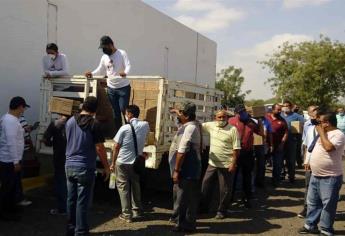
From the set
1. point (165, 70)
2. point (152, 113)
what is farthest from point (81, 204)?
point (165, 70)

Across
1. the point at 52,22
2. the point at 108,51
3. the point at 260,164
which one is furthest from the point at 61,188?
the point at 260,164

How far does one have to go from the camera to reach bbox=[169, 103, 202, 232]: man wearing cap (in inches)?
242

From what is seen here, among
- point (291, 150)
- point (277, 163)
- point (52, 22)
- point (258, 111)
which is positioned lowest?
point (277, 163)

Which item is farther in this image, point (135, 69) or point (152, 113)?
point (135, 69)

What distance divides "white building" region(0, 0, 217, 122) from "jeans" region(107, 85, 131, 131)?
→ 2580mm

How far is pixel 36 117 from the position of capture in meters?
9.54

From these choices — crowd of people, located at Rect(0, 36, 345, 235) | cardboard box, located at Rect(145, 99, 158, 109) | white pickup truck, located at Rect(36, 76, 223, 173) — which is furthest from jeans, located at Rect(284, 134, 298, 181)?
cardboard box, located at Rect(145, 99, 158, 109)

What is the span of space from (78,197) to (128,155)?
3.98 ft

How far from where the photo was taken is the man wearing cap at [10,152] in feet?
20.2

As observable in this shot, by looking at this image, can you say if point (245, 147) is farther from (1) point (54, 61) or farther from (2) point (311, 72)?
(2) point (311, 72)

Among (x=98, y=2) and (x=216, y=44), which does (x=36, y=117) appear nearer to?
(x=98, y=2)

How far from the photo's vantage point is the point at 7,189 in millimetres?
6266

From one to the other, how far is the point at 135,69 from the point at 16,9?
5713 mm

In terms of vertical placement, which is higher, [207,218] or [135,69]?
[135,69]
